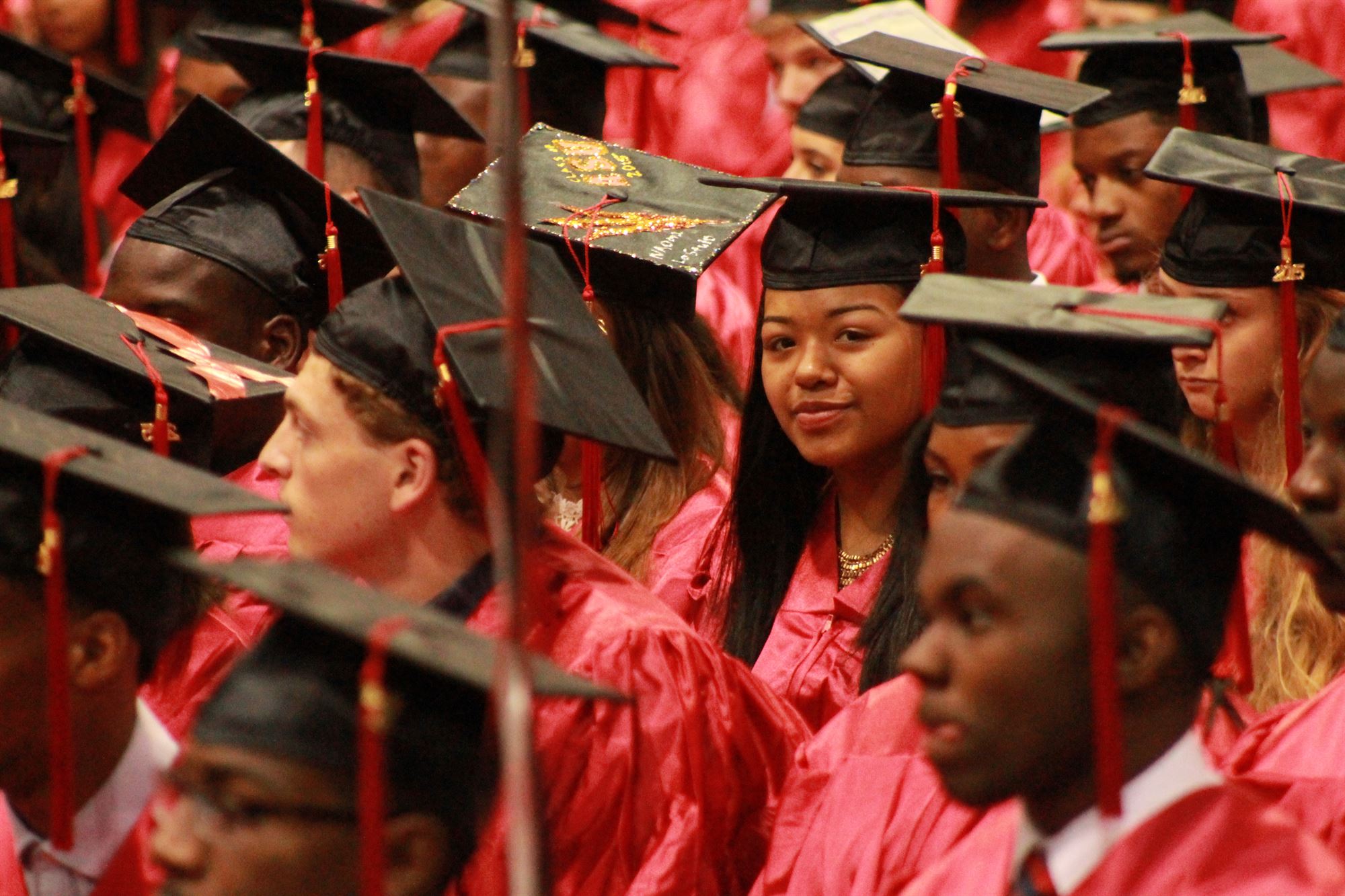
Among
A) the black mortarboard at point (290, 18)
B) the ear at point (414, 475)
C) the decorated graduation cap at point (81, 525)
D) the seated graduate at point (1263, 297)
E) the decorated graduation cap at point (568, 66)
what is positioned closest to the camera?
the decorated graduation cap at point (81, 525)

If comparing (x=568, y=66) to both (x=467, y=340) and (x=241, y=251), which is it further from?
(x=467, y=340)

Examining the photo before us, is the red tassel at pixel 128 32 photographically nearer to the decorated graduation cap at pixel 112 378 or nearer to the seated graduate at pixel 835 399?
the decorated graduation cap at pixel 112 378

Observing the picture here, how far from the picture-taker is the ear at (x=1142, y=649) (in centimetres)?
188

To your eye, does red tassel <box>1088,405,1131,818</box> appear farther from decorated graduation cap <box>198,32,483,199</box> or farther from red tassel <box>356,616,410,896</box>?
decorated graduation cap <box>198,32,483,199</box>

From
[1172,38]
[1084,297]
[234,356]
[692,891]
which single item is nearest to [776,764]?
[692,891]

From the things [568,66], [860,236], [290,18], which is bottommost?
[860,236]

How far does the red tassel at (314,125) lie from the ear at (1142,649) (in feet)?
10.3

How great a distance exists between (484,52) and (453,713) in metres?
3.91

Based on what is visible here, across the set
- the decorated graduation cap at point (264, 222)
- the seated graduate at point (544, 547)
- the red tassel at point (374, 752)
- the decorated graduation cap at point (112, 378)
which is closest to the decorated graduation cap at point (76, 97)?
the decorated graduation cap at point (264, 222)

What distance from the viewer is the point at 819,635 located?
128 inches

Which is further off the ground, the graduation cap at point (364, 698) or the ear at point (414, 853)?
the graduation cap at point (364, 698)

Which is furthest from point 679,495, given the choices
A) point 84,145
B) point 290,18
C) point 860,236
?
point 84,145

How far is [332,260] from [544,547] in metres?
1.35

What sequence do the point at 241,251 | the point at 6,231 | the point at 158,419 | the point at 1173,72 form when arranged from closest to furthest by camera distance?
the point at 158,419, the point at 241,251, the point at 1173,72, the point at 6,231
